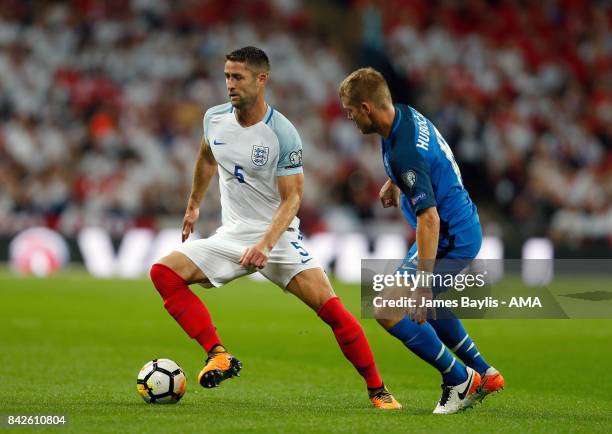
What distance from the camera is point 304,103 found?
72.8 feet

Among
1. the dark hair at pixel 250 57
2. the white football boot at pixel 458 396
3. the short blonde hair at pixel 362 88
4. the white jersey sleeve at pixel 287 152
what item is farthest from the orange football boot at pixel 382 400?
the dark hair at pixel 250 57

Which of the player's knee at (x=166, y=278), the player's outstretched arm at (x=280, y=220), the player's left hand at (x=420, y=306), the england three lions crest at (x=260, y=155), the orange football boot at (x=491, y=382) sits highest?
the england three lions crest at (x=260, y=155)

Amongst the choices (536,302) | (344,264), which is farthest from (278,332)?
(344,264)

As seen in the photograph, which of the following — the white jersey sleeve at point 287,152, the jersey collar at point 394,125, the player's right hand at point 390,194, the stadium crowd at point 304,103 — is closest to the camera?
the jersey collar at point 394,125

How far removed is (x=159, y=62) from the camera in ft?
73.3

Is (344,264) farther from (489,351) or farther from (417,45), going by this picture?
(489,351)

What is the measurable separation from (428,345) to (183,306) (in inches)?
61.3

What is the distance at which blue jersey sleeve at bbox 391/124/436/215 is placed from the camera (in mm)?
6457

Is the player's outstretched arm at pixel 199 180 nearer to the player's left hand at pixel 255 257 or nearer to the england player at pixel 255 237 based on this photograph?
the england player at pixel 255 237

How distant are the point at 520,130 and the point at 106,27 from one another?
27.5 ft

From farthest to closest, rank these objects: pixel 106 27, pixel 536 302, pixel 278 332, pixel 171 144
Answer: pixel 106 27
pixel 171 144
pixel 278 332
pixel 536 302

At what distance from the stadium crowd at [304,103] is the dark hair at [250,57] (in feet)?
41.6

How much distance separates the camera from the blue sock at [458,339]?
23.7 ft

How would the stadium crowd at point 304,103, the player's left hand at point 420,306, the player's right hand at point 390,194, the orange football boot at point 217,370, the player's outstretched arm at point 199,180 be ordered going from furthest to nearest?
1. the stadium crowd at point 304,103
2. the player's outstretched arm at point 199,180
3. the player's right hand at point 390,194
4. the orange football boot at point 217,370
5. the player's left hand at point 420,306
